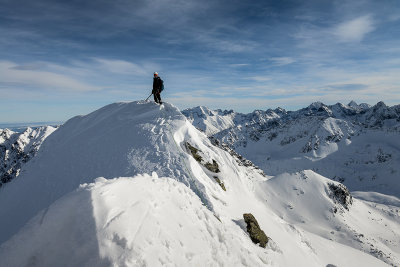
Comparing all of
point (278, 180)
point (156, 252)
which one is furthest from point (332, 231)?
point (156, 252)

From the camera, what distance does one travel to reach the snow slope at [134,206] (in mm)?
6359

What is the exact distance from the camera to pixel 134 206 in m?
7.81

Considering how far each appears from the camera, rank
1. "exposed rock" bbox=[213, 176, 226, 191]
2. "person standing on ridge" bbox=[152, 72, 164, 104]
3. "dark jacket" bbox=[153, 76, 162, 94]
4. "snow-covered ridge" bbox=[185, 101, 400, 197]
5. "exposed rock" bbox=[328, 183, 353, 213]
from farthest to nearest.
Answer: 1. "snow-covered ridge" bbox=[185, 101, 400, 197]
2. "exposed rock" bbox=[328, 183, 353, 213]
3. "dark jacket" bbox=[153, 76, 162, 94]
4. "person standing on ridge" bbox=[152, 72, 164, 104]
5. "exposed rock" bbox=[213, 176, 226, 191]

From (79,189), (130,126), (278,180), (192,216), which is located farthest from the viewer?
(278,180)

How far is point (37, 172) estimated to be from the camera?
735 inches

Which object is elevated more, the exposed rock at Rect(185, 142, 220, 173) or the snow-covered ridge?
the exposed rock at Rect(185, 142, 220, 173)

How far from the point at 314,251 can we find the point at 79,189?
63.6 feet

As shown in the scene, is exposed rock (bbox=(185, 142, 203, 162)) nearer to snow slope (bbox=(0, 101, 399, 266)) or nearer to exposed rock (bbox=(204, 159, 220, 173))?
snow slope (bbox=(0, 101, 399, 266))

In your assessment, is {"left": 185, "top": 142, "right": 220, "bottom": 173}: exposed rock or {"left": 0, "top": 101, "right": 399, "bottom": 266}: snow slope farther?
{"left": 185, "top": 142, "right": 220, "bottom": 173}: exposed rock

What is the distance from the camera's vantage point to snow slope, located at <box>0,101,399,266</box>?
6.36 meters

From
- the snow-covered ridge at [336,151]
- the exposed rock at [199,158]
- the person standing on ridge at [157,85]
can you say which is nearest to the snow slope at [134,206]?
the exposed rock at [199,158]

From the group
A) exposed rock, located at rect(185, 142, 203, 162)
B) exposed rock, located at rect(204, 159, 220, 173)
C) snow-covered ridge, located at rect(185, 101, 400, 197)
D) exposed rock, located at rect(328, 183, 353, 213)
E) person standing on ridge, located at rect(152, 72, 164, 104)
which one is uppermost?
person standing on ridge, located at rect(152, 72, 164, 104)

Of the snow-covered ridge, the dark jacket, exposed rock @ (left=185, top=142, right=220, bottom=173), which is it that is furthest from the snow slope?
the snow-covered ridge

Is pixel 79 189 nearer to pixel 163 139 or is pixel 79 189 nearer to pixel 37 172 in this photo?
pixel 163 139
